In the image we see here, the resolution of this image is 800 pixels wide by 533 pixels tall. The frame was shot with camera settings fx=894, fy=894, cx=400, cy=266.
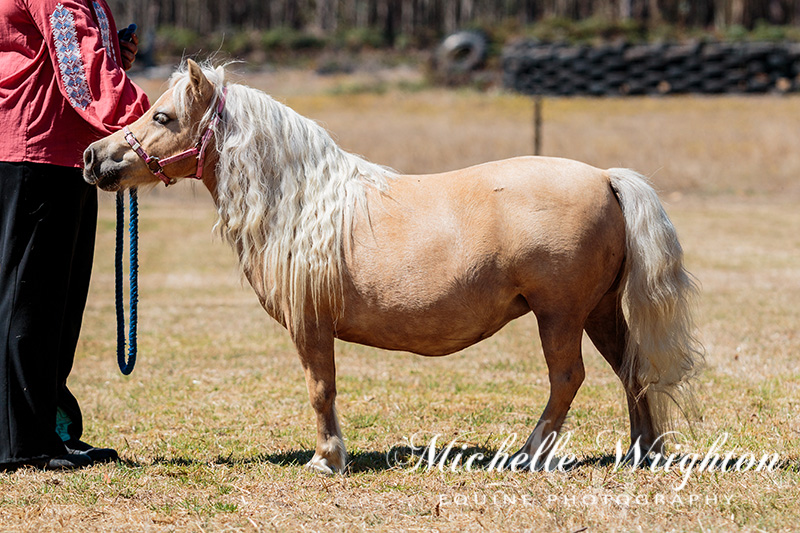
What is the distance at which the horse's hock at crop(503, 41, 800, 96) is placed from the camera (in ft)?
88.4

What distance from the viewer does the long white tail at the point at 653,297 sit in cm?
417

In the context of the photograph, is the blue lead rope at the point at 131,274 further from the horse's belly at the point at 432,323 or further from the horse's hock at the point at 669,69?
the horse's hock at the point at 669,69

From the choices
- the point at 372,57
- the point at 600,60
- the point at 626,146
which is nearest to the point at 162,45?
the point at 372,57

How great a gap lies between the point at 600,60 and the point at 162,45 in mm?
36650

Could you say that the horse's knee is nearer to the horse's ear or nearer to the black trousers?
the horse's ear

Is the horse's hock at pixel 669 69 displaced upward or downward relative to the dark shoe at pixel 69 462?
upward

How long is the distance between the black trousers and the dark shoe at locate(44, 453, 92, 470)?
0.13 ft

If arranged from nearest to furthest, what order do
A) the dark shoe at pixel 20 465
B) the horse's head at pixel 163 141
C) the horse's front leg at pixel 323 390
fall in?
1. the horse's head at pixel 163 141
2. the horse's front leg at pixel 323 390
3. the dark shoe at pixel 20 465

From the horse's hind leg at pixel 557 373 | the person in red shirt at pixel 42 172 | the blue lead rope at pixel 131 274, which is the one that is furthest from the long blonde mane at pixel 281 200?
the horse's hind leg at pixel 557 373

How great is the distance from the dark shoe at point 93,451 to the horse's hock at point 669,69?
25.5 metres

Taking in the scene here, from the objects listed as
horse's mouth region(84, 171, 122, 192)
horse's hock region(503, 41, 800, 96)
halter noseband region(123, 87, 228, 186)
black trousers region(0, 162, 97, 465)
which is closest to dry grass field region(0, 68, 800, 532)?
black trousers region(0, 162, 97, 465)

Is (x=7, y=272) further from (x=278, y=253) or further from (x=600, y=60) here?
(x=600, y=60)

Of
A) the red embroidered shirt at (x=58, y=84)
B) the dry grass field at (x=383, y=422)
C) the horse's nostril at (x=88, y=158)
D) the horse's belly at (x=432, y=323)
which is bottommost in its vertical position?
the dry grass field at (x=383, y=422)

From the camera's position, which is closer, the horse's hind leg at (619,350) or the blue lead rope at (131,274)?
the horse's hind leg at (619,350)
